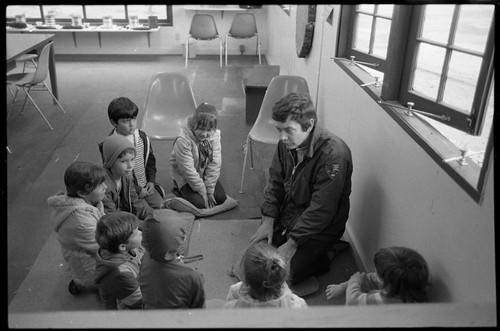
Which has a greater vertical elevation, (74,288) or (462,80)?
(462,80)

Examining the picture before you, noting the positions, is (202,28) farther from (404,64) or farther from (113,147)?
(404,64)

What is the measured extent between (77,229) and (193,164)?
946mm

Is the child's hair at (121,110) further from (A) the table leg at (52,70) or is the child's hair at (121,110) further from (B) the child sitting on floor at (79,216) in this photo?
(A) the table leg at (52,70)

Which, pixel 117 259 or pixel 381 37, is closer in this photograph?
pixel 117 259

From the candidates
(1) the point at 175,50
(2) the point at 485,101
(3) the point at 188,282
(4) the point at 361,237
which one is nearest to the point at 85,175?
(3) the point at 188,282

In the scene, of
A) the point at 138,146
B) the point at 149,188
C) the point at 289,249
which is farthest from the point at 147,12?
the point at 289,249

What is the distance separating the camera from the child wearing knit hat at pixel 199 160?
102 inches

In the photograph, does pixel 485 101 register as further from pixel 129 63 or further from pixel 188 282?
pixel 129 63

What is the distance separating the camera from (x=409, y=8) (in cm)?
182

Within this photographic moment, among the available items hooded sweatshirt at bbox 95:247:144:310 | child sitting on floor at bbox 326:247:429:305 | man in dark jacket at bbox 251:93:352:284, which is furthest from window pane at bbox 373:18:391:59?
hooded sweatshirt at bbox 95:247:144:310

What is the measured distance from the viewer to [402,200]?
68.1 inches

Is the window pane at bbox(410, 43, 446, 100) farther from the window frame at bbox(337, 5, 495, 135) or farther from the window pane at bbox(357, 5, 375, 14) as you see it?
the window pane at bbox(357, 5, 375, 14)

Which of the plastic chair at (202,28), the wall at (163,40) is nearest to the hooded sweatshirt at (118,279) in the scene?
the plastic chair at (202,28)

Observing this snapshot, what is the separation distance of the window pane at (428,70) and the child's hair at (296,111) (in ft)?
1.45
